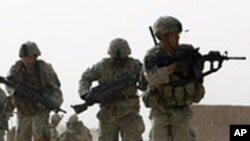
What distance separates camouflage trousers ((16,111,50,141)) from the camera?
13.5 meters

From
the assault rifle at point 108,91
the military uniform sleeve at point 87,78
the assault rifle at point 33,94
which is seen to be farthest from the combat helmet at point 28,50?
the assault rifle at point 108,91

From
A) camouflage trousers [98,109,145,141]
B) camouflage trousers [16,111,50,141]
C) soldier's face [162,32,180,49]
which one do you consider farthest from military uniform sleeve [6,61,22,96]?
soldier's face [162,32,180,49]

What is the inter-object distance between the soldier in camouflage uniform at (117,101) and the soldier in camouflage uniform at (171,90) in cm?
213

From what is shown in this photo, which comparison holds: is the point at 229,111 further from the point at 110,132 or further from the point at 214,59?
the point at 214,59

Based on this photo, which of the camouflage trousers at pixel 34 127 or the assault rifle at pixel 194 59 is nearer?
the assault rifle at pixel 194 59

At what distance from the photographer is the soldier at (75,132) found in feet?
78.5

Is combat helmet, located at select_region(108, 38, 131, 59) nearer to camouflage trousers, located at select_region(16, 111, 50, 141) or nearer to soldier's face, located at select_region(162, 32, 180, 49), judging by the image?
camouflage trousers, located at select_region(16, 111, 50, 141)

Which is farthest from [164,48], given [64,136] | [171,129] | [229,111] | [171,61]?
[64,136]

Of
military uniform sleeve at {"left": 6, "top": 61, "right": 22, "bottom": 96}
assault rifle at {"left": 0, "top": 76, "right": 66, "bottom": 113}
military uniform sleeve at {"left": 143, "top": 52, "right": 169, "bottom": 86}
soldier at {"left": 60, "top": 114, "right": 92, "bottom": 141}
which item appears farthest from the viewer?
soldier at {"left": 60, "top": 114, "right": 92, "bottom": 141}

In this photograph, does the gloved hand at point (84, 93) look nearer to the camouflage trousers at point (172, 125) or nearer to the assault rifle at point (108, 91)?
the assault rifle at point (108, 91)

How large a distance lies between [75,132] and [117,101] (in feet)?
34.6

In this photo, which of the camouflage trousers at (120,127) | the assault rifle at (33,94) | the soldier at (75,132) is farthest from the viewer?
the soldier at (75,132)

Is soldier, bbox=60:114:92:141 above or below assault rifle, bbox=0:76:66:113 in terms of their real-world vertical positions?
below

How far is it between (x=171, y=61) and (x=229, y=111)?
22.7 ft
